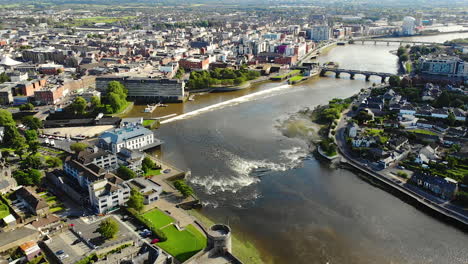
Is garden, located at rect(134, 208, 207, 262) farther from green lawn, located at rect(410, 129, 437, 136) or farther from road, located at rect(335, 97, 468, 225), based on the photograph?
green lawn, located at rect(410, 129, 437, 136)

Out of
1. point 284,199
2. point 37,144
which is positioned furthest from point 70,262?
point 37,144

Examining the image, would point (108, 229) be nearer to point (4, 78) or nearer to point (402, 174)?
point (402, 174)

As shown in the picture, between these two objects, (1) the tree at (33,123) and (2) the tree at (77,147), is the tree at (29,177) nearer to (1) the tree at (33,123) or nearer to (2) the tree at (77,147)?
(2) the tree at (77,147)

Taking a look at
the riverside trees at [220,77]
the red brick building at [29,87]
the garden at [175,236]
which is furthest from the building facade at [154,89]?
the garden at [175,236]

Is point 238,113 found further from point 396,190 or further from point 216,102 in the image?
point 396,190

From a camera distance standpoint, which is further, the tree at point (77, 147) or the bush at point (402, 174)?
the tree at point (77, 147)

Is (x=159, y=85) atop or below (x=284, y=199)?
atop

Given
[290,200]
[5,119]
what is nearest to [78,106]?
[5,119]
